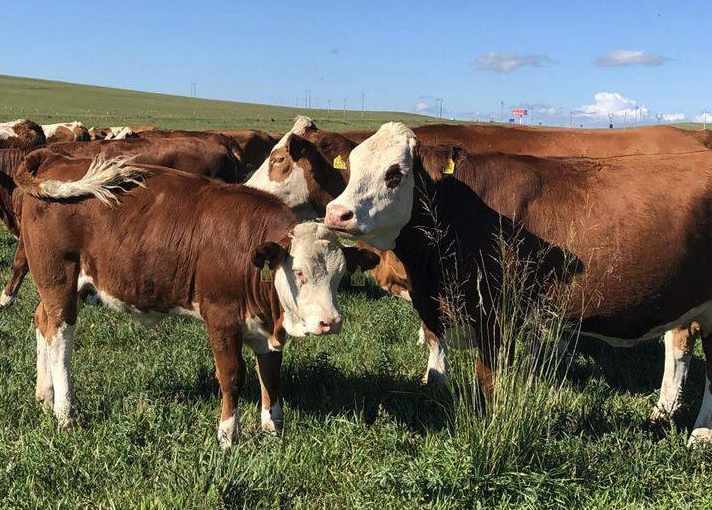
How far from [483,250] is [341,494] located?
6.45ft

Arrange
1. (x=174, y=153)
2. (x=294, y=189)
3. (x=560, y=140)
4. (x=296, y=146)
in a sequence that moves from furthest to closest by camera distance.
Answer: (x=174, y=153)
(x=560, y=140)
(x=294, y=189)
(x=296, y=146)

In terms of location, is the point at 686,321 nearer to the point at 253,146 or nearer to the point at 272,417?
the point at 272,417

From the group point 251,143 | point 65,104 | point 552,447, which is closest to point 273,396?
point 552,447

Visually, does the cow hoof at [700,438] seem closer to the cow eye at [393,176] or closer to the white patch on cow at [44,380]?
the cow eye at [393,176]

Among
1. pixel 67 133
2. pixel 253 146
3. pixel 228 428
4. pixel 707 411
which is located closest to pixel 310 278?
pixel 228 428

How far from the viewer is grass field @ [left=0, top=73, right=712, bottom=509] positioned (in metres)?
3.80

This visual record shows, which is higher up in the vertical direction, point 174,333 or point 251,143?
point 251,143

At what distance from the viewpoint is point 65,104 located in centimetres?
8825

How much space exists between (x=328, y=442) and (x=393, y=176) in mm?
1899

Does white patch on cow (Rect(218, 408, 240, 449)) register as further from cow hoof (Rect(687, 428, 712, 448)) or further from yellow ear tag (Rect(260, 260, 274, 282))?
cow hoof (Rect(687, 428, 712, 448))

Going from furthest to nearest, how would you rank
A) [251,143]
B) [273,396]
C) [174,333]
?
[251,143] → [174,333] → [273,396]

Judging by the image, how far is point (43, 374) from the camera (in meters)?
5.29

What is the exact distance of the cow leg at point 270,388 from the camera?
16.4ft

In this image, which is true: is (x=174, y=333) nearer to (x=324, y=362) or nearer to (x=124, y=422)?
(x=324, y=362)
